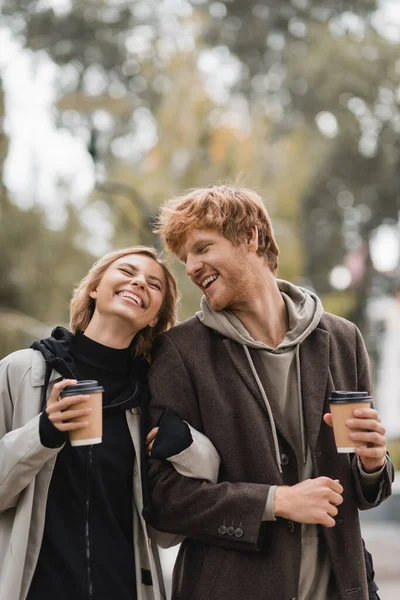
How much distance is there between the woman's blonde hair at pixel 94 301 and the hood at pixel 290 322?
7.0 inches

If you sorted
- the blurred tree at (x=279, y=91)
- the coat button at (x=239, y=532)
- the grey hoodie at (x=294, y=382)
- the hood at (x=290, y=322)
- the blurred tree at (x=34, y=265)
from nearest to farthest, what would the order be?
the coat button at (x=239, y=532), the grey hoodie at (x=294, y=382), the hood at (x=290, y=322), the blurred tree at (x=34, y=265), the blurred tree at (x=279, y=91)

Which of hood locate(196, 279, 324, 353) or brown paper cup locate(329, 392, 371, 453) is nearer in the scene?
brown paper cup locate(329, 392, 371, 453)

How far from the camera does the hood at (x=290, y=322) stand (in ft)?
10.1

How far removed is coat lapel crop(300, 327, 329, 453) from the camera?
2949 millimetres

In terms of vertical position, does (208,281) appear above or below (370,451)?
above

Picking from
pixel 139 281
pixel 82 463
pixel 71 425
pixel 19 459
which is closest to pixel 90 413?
pixel 71 425

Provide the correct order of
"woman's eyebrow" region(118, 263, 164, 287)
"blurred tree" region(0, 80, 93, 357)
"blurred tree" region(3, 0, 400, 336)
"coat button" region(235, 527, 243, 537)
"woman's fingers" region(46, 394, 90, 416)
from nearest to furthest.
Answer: "woman's fingers" region(46, 394, 90, 416) < "coat button" region(235, 527, 243, 537) < "woman's eyebrow" region(118, 263, 164, 287) < "blurred tree" region(0, 80, 93, 357) < "blurred tree" region(3, 0, 400, 336)

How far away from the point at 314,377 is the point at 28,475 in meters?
1.03

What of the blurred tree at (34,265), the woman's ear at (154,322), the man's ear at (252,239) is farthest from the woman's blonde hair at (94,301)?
the blurred tree at (34,265)

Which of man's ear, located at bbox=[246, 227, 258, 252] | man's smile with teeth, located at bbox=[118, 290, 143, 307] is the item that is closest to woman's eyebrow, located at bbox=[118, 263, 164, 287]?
man's smile with teeth, located at bbox=[118, 290, 143, 307]

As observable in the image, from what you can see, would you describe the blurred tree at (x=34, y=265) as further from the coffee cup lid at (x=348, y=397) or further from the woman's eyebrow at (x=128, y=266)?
the coffee cup lid at (x=348, y=397)

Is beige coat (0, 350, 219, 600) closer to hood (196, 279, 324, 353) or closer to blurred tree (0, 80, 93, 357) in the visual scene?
hood (196, 279, 324, 353)

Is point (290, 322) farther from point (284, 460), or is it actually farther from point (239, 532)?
point (239, 532)

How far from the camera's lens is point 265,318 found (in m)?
3.16
